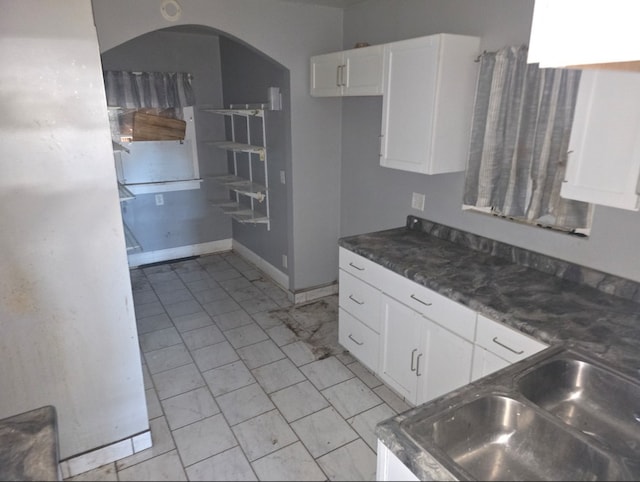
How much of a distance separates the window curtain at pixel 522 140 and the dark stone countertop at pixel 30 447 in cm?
192

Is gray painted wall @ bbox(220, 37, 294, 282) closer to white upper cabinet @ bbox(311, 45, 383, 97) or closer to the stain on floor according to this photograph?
white upper cabinet @ bbox(311, 45, 383, 97)

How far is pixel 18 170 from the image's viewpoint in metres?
1.46

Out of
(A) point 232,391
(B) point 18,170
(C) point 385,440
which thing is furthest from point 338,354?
(B) point 18,170

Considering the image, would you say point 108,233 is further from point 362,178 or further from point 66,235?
point 362,178

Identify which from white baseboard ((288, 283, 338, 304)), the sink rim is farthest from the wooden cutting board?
the sink rim

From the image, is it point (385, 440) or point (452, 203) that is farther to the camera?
point (452, 203)

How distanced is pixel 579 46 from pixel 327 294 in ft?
9.69

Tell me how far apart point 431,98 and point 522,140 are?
18.4 inches

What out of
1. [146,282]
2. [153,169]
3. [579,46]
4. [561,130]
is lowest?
[146,282]

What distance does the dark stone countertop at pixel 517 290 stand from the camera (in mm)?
1302

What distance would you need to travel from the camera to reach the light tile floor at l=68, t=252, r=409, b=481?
172 centimetres

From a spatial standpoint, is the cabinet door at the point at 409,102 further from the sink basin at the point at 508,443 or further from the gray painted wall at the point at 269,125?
the sink basin at the point at 508,443

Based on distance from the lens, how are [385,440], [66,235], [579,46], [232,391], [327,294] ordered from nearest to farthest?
[579,46]
[385,440]
[66,235]
[232,391]
[327,294]

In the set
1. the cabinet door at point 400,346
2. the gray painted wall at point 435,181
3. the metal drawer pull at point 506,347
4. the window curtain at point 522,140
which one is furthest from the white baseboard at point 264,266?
the metal drawer pull at point 506,347
